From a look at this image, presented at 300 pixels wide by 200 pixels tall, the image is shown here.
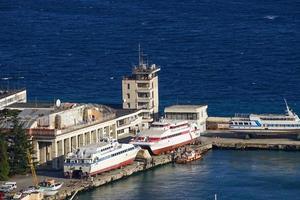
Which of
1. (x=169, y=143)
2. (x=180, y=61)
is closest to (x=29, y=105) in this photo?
(x=169, y=143)

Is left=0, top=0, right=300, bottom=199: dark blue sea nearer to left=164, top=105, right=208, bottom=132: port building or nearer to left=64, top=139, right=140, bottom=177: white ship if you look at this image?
left=64, top=139, right=140, bottom=177: white ship

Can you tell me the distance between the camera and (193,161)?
323 ft

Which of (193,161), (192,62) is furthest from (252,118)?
(192,62)

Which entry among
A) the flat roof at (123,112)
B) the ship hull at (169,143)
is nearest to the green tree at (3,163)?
the ship hull at (169,143)

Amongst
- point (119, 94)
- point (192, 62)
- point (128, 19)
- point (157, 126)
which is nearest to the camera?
point (157, 126)

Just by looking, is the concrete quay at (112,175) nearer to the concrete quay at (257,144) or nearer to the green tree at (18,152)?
the concrete quay at (257,144)

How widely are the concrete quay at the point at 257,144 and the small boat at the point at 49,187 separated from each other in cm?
1781

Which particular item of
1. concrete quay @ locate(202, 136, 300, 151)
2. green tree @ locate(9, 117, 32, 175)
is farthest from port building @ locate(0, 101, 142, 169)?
concrete quay @ locate(202, 136, 300, 151)

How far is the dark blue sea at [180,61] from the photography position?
9294 centimetres

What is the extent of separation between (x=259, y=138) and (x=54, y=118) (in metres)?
17.2

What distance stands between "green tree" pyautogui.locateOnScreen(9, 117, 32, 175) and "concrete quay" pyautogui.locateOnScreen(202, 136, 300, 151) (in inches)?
637

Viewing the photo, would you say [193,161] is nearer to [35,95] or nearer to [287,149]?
[287,149]

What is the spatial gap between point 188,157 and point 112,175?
7.33 metres

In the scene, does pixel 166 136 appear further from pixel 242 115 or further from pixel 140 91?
pixel 242 115
